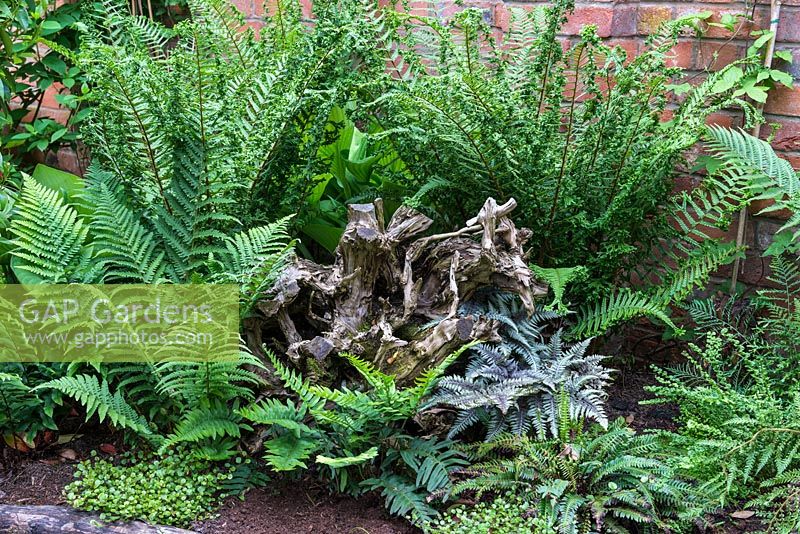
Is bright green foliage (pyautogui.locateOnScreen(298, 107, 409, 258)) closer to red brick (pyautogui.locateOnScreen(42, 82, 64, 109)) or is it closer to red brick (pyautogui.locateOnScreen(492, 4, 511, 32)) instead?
A: red brick (pyautogui.locateOnScreen(492, 4, 511, 32))

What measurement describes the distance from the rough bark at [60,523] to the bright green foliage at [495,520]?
69 cm

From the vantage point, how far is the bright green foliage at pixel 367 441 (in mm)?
2193

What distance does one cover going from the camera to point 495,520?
2141mm

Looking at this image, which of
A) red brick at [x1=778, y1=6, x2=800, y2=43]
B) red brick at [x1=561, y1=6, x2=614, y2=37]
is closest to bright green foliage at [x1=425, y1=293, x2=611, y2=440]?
red brick at [x1=561, y1=6, x2=614, y2=37]

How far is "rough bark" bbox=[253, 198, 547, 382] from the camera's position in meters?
2.42

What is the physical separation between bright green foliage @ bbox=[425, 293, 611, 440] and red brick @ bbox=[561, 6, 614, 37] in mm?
1300

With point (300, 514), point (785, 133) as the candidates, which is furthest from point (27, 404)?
point (785, 133)

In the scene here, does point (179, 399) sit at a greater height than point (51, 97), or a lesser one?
lesser

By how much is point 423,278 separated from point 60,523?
1.30m

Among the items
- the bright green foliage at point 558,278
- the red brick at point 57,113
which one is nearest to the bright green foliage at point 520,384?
the bright green foliage at point 558,278

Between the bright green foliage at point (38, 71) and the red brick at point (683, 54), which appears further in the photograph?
the bright green foliage at point (38, 71)

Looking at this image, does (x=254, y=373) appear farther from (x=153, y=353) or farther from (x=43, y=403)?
(x=43, y=403)

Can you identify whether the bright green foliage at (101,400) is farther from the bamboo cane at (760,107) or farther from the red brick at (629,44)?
the red brick at (629,44)

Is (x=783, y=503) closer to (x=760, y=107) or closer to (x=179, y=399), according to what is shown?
(x=760, y=107)
